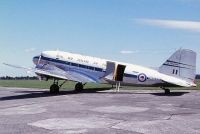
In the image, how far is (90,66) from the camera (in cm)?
3431

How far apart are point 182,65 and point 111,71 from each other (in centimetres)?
686

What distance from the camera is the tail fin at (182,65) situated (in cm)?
3039

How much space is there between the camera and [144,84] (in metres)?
31.8

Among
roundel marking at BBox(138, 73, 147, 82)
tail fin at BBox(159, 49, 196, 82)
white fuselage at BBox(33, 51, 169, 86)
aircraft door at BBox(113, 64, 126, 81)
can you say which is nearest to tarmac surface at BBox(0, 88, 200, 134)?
tail fin at BBox(159, 49, 196, 82)

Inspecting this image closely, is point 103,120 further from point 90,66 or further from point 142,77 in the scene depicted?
point 90,66

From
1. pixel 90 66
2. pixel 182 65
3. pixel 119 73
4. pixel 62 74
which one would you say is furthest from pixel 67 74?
pixel 182 65

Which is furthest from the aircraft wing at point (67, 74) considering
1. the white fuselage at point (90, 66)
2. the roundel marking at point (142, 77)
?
the roundel marking at point (142, 77)

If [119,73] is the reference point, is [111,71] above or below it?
above

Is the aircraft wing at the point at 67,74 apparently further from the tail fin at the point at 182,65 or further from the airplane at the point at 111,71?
the tail fin at the point at 182,65

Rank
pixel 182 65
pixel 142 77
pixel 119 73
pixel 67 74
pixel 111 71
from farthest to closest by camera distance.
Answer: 1. pixel 111 71
2. pixel 67 74
3. pixel 119 73
4. pixel 142 77
5. pixel 182 65

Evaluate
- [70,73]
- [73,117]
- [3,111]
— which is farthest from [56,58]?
[73,117]

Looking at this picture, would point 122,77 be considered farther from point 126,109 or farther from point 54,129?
point 54,129

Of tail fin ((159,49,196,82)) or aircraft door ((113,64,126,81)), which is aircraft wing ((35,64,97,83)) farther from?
tail fin ((159,49,196,82))

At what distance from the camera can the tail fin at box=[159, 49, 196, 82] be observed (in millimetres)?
30391
